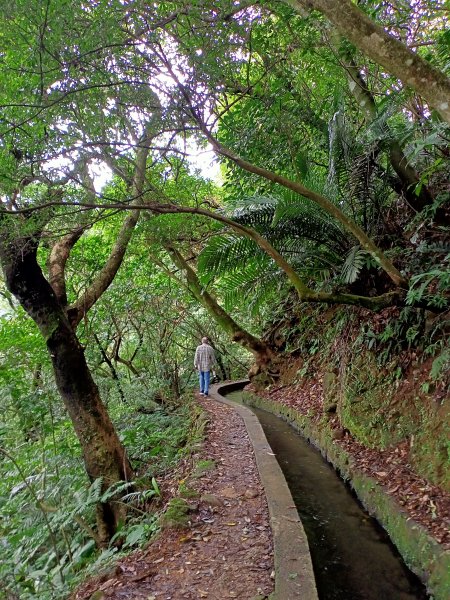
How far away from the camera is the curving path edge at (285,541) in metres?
2.47

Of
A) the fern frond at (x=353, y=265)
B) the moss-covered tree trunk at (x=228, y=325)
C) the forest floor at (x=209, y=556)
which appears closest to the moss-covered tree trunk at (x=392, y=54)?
the fern frond at (x=353, y=265)

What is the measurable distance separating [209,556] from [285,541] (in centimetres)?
58

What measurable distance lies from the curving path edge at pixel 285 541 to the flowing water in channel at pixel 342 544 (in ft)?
0.82

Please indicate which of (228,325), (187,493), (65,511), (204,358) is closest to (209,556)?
(187,493)

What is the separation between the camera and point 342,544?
3.36 metres

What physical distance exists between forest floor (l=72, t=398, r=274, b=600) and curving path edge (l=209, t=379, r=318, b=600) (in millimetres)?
72

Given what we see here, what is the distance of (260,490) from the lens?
13.1 ft

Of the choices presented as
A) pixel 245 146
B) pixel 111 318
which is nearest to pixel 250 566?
pixel 245 146

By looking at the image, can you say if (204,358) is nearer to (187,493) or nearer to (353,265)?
(353,265)

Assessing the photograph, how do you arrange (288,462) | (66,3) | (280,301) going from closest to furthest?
(66,3)
(288,462)
(280,301)

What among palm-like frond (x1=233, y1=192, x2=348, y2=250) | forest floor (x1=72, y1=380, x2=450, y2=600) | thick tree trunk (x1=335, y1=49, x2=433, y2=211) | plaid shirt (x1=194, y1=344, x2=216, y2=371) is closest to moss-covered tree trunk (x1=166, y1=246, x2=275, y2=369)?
plaid shirt (x1=194, y1=344, x2=216, y2=371)

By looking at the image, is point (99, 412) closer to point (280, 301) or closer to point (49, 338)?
point (49, 338)

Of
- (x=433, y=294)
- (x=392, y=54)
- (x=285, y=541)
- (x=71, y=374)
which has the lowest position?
(x=285, y=541)

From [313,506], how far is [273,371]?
562 centimetres
